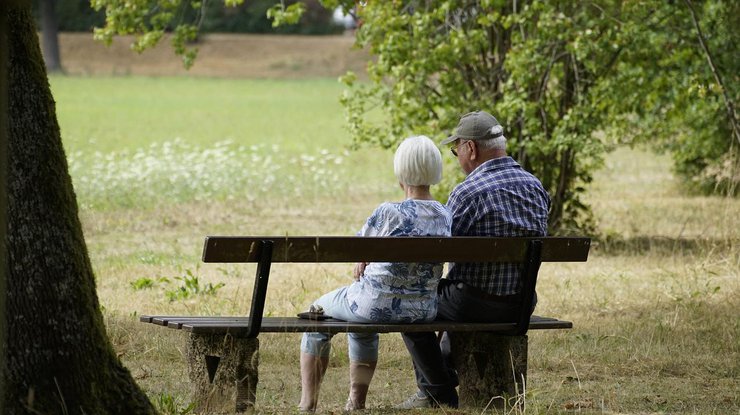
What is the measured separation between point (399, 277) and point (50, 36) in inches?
2236

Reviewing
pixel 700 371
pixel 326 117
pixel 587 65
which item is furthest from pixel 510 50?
pixel 326 117

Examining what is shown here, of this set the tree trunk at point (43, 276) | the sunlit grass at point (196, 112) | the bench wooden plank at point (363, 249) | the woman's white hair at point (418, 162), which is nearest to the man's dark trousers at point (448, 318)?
the bench wooden plank at point (363, 249)

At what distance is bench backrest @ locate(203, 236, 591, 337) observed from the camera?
5207mm

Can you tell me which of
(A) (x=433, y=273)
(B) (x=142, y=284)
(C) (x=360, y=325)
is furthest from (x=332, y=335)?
(B) (x=142, y=284)

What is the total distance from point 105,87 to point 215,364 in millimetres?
45839

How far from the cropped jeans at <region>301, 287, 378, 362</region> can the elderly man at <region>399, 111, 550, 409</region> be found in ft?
0.68

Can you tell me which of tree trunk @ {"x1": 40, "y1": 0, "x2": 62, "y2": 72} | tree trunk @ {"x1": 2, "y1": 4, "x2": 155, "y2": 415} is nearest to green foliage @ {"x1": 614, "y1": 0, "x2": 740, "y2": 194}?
tree trunk @ {"x1": 2, "y1": 4, "x2": 155, "y2": 415}

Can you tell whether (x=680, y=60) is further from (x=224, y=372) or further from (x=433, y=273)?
(x=224, y=372)

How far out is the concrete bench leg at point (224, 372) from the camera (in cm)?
545

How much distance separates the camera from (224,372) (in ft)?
18.0

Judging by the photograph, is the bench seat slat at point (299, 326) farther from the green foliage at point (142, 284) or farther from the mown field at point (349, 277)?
the green foliage at point (142, 284)

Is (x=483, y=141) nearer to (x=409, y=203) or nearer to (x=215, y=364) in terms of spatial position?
(x=409, y=203)

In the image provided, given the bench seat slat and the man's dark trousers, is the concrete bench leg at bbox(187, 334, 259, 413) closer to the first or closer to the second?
the bench seat slat

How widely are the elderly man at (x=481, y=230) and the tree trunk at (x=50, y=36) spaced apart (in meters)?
53.6
